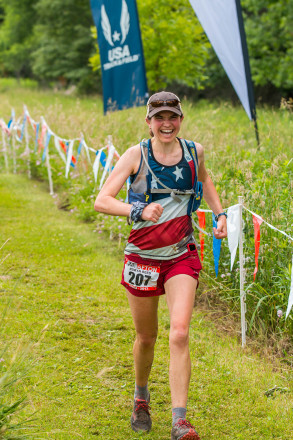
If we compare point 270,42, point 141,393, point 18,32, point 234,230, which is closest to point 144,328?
point 141,393

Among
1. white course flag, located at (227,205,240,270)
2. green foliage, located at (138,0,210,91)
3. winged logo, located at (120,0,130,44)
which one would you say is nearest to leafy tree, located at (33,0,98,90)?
green foliage, located at (138,0,210,91)

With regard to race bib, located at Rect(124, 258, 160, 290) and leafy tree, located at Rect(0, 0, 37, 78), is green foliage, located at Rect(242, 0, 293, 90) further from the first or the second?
race bib, located at Rect(124, 258, 160, 290)

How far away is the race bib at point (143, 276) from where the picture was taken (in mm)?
3572

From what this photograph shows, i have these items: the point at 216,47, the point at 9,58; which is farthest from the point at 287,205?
the point at 9,58

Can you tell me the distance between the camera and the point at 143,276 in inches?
141

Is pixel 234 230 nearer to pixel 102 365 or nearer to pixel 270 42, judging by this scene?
pixel 102 365

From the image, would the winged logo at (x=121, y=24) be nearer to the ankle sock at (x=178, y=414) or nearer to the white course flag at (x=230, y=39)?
the white course flag at (x=230, y=39)

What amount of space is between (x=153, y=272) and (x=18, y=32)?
170 ft

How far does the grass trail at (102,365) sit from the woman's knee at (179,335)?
0.45 metres

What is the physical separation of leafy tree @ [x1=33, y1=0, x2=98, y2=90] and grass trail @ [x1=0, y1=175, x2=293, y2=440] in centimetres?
3544

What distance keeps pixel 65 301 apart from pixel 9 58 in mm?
51336

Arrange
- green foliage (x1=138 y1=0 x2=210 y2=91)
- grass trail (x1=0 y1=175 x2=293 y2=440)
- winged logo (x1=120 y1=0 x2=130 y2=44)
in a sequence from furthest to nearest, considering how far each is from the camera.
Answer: green foliage (x1=138 y1=0 x2=210 y2=91) < winged logo (x1=120 y1=0 x2=130 y2=44) < grass trail (x1=0 y1=175 x2=293 y2=440)

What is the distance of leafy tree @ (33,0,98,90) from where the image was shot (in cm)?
4159

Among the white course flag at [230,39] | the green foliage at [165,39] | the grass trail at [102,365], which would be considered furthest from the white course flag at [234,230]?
the green foliage at [165,39]
